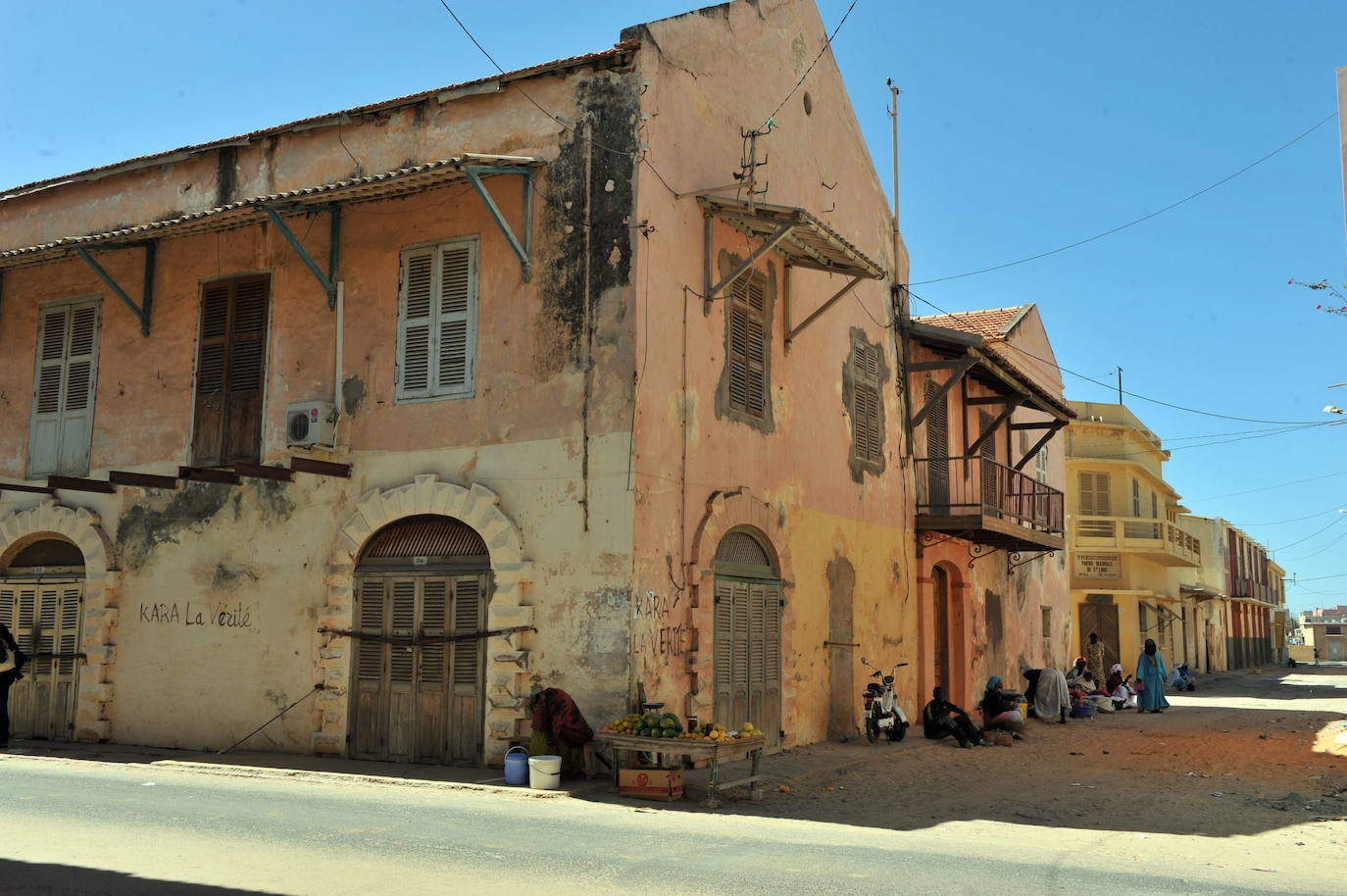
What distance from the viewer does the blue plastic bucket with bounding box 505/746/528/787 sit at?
11.2 metres

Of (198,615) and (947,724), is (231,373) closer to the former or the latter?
(198,615)

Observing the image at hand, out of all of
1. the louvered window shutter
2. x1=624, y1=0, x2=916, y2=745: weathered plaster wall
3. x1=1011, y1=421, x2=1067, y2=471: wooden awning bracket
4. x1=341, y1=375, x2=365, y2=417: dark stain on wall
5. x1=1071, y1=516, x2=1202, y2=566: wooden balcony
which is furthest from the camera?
x1=1071, y1=516, x2=1202, y2=566: wooden balcony

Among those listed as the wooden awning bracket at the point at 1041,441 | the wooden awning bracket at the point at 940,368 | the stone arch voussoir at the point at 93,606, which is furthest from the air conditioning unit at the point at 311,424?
the wooden awning bracket at the point at 1041,441

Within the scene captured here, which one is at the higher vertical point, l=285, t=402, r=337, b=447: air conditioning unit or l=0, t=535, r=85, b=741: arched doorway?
l=285, t=402, r=337, b=447: air conditioning unit

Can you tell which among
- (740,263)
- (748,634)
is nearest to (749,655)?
(748,634)

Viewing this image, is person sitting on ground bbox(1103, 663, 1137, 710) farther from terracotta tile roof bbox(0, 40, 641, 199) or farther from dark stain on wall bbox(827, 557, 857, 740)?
terracotta tile roof bbox(0, 40, 641, 199)

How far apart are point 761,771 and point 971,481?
1063 cm

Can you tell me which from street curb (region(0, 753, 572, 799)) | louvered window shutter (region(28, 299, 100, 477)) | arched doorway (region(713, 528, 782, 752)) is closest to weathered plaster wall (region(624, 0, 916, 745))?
arched doorway (region(713, 528, 782, 752))

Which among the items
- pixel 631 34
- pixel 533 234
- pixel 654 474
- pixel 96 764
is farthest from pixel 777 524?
pixel 96 764

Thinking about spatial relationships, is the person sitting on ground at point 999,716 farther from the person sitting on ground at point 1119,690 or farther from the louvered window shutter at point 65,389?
the louvered window shutter at point 65,389

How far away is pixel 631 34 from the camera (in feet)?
41.3

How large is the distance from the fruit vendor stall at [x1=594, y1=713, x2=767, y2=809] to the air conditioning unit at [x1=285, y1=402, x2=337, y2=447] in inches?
191

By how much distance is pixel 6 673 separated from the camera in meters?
14.8

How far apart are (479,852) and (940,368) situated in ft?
43.6
